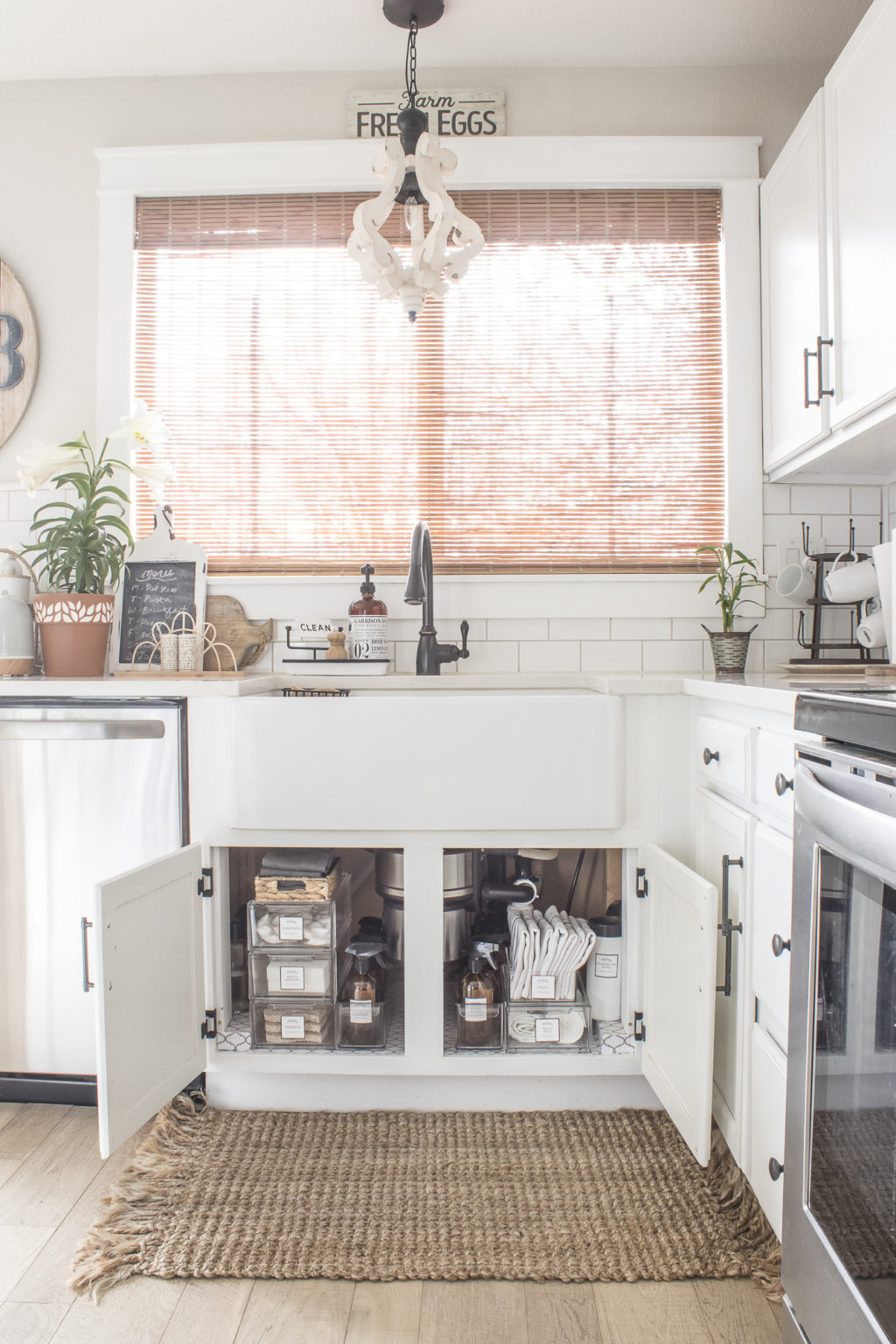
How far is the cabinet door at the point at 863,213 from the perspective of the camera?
1.63m

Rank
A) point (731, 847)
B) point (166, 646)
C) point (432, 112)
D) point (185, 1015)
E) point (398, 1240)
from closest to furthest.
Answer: point (398, 1240), point (731, 847), point (185, 1015), point (166, 646), point (432, 112)

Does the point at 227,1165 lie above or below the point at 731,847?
below

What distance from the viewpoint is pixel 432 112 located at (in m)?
2.46

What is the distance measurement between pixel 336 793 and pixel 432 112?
74.8 inches

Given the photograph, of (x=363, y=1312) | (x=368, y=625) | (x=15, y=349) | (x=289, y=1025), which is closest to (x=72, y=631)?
(x=368, y=625)

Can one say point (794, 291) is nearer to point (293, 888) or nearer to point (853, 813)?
point (853, 813)

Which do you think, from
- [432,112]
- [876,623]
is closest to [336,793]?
[876,623]

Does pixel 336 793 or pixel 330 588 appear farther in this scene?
pixel 330 588

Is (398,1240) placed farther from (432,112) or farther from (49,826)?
(432,112)

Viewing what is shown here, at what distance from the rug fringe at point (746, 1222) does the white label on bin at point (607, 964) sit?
15.0 inches

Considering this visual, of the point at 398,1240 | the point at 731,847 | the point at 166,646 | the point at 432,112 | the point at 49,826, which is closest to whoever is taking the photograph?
the point at 398,1240

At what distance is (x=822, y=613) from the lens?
95.3 inches

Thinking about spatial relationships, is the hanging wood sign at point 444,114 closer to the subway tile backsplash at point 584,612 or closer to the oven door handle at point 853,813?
the subway tile backsplash at point 584,612

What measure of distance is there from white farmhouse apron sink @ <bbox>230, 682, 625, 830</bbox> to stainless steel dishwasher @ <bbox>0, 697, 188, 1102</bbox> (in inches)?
8.6
